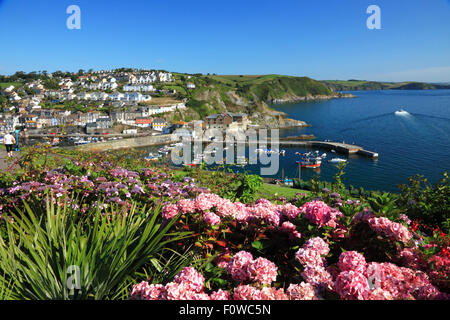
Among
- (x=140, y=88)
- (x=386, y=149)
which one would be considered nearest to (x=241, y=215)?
(x=386, y=149)

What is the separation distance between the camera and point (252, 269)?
5.34 ft

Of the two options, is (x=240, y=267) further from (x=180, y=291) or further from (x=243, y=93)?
(x=243, y=93)

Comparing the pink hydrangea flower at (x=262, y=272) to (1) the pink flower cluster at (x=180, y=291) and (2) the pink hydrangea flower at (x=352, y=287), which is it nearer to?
(1) the pink flower cluster at (x=180, y=291)

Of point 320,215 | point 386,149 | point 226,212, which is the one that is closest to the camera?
point 320,215

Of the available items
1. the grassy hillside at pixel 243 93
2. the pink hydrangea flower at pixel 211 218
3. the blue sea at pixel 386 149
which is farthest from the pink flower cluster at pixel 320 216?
the grassy hillside at pixel 243 93

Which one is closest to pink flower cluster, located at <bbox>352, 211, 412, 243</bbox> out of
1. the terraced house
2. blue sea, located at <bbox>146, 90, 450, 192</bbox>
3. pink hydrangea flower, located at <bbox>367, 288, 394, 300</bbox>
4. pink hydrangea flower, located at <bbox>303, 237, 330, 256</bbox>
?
pink hydrangea flower, located at <bbox>303, 237, 330, 256</bbox>

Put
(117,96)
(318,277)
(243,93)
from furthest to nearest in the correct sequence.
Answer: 1. (243,93)
2. (117,96)
3. (318,277)

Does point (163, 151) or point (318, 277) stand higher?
point (318, 277)

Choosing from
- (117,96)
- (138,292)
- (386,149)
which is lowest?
(386,149)

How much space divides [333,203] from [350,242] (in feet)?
6.43

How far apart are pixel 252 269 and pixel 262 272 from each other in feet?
0.19

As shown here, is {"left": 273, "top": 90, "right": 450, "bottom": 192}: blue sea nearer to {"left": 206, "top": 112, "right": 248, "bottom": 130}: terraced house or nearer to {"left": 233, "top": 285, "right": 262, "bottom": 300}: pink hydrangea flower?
{"left": 206, "top": 112, "right": 248, "bottom": 130}: terraced house

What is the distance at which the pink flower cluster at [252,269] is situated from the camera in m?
1.61
